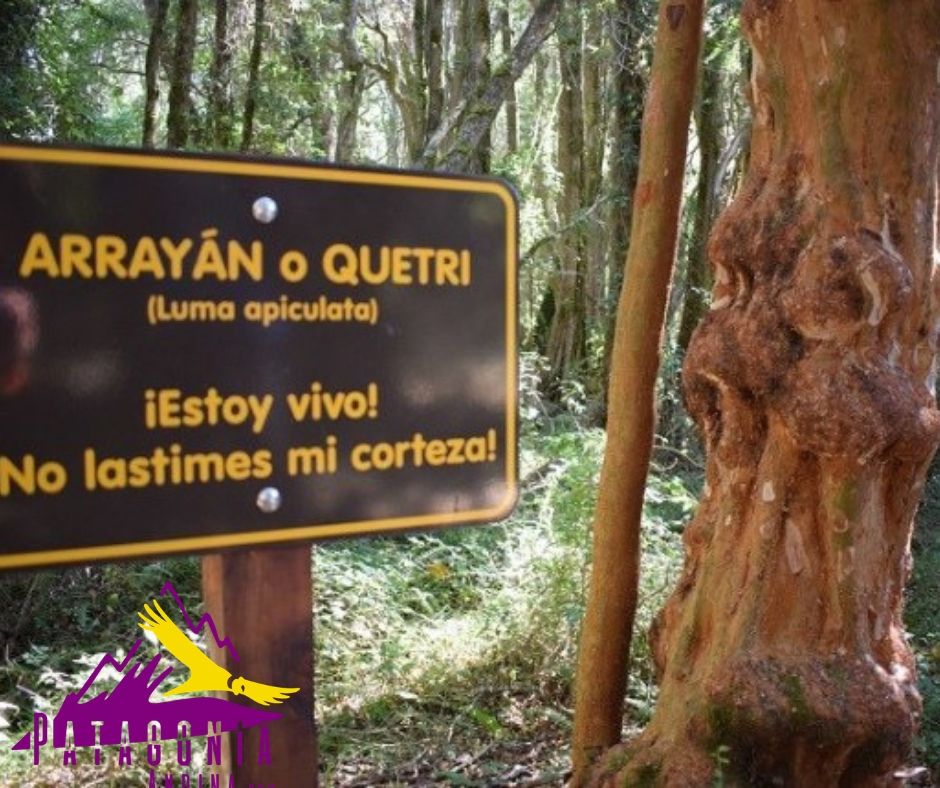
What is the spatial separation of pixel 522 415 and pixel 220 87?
13.9 ft

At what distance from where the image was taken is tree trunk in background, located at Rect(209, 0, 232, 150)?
9531mm

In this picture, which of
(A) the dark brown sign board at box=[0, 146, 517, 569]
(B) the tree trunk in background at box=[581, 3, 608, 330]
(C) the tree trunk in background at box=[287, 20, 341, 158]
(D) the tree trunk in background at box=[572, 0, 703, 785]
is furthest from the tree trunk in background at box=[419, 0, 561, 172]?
(A) the dark brown sign board at box=[0, 146, 517, 569]

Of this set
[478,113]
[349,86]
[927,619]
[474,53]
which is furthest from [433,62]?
[927,619]

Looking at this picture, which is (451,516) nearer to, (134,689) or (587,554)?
(134,689)

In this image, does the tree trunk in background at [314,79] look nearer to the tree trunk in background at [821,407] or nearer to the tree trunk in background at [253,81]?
the tree trunk in background at [253,81]

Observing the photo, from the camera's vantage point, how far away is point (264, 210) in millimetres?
1567

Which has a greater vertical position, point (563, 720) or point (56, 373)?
point (56, 373)

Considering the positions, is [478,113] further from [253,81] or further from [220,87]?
[220,87]

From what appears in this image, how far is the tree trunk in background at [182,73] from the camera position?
8406 millimetres

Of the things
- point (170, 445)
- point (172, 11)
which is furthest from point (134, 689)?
point (172, 11)

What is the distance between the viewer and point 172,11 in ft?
35.2

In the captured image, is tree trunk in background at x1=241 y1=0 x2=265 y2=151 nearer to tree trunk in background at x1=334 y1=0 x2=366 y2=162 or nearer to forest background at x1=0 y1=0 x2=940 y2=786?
forest background at x1=0 y1=0 x2=940 y2=786

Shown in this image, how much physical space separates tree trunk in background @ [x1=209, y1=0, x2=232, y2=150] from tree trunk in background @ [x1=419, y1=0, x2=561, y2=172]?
202cm

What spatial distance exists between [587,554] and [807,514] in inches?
100
